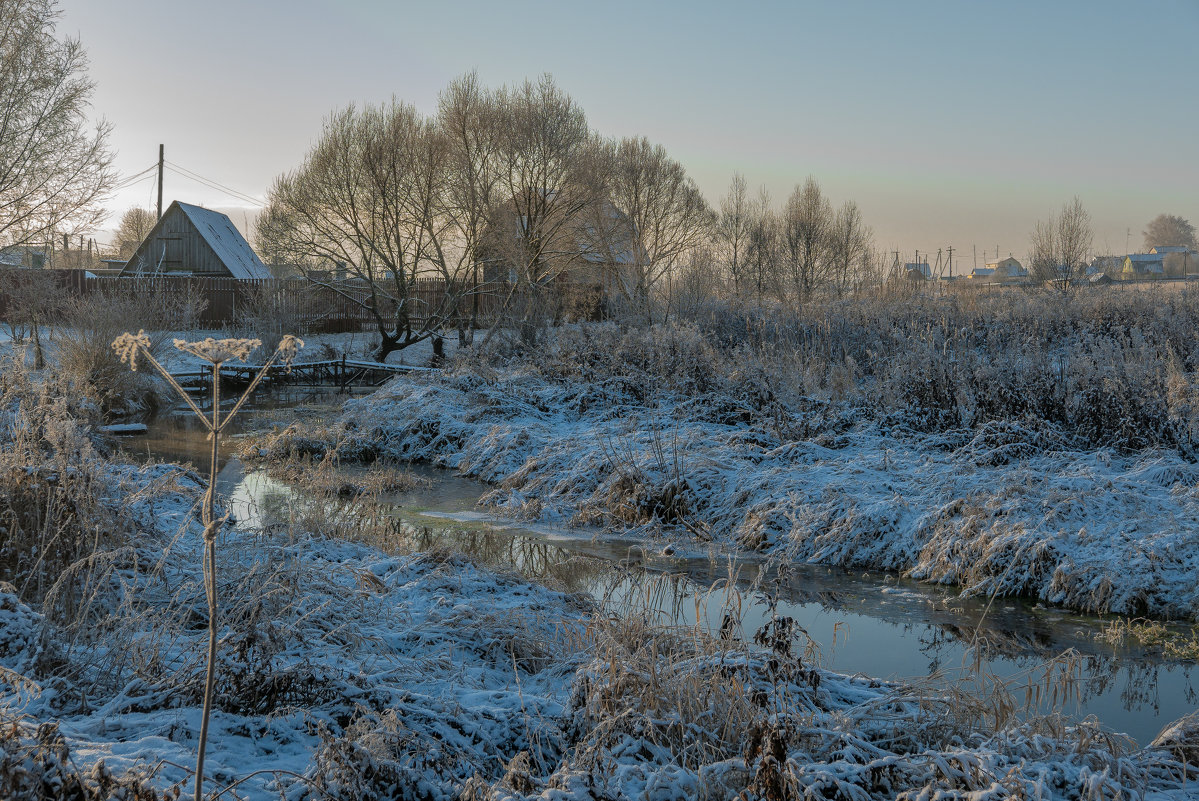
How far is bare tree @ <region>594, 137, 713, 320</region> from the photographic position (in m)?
26.5

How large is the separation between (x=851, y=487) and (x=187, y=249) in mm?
28664

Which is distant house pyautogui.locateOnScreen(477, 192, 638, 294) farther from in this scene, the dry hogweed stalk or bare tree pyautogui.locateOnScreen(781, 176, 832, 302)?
the dry hogweed stalk

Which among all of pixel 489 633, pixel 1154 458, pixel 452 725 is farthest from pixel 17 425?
pixel 1154 458

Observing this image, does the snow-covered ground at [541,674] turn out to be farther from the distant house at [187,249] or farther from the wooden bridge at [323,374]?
the distant house at [187,249]

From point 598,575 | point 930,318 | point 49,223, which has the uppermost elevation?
point 49,223

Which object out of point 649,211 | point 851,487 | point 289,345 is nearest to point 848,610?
point 851,487

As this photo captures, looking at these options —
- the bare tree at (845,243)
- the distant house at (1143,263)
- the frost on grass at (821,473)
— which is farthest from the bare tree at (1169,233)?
the frost on grass at (821,473)

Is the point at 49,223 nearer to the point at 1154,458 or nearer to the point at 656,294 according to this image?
the point at 656,294

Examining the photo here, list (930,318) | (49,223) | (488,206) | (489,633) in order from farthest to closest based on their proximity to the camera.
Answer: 1. (488,206)
2. (49,223)
3. (930,318)
4. (489,633)

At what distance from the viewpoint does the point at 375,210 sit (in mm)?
21500

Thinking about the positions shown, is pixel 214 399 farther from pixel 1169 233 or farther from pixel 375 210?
pixel 1169 233

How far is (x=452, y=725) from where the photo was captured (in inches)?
124

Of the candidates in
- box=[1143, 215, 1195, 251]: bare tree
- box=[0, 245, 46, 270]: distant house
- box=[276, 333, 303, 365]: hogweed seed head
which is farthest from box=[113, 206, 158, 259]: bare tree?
box=[1143, 215, 1195, 251]: bare tree

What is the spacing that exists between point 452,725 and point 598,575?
3410 mm
